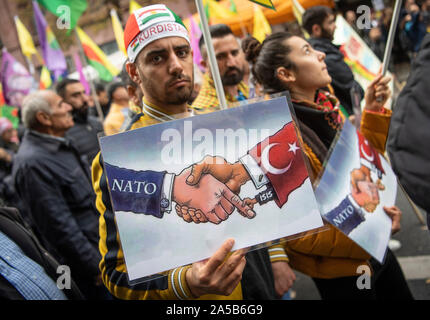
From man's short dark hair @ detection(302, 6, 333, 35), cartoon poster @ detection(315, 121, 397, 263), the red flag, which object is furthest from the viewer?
man's short dark hair @ detection(302, 6, 333, 35)

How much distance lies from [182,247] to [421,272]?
2553 millimetres

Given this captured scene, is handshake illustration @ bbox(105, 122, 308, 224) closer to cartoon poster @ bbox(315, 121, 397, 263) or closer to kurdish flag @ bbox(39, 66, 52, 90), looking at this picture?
cartoon poster @ bbox(315, 121, 397, 263)

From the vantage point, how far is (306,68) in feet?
5.83

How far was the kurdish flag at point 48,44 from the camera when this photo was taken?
676cm

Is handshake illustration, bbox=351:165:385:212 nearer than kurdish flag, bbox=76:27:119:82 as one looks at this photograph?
Yes

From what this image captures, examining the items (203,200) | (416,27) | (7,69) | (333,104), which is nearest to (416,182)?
(203,200)

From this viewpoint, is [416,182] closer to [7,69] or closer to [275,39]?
[275,39]

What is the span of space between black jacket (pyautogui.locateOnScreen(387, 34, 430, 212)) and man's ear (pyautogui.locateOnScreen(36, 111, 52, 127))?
2764 millimetres

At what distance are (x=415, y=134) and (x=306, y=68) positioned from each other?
1.02 meters

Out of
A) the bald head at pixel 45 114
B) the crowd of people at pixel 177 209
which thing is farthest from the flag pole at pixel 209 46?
the bald head at pixel 45 114

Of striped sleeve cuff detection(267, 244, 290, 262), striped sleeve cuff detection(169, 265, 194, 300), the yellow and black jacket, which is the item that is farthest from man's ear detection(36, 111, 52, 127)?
striped sleeve cuff detection(169, 265, 194, 300)

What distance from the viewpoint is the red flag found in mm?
1614

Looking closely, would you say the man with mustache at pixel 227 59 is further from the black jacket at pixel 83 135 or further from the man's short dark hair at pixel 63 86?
the man's short dark hair at pixel 63 86

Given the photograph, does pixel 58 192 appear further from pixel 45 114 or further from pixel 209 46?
pixel 209 46
